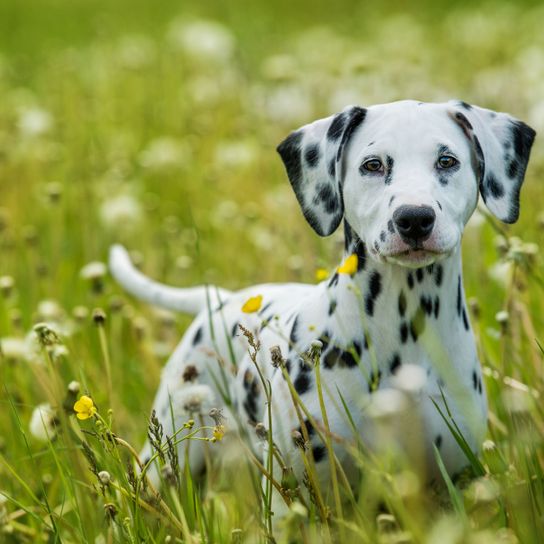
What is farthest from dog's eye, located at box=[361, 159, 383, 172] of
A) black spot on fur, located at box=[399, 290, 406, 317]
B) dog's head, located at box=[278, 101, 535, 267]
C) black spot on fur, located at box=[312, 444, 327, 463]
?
black spot on fur, located at box=[312, 444, 327, 463]

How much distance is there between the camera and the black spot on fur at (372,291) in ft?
10.1

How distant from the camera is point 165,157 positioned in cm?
723

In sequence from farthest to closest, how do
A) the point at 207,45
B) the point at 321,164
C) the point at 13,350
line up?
the point at 207,45 < the point at 13,350 < the point at 321,164

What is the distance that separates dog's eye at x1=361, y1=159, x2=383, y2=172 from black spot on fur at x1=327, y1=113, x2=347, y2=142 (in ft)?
0.60

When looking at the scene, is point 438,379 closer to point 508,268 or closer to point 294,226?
point 508,268

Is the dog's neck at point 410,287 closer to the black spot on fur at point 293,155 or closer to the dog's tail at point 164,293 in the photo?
the black spot on fur at point 293,155

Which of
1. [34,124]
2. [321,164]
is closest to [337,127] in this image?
[321,164]

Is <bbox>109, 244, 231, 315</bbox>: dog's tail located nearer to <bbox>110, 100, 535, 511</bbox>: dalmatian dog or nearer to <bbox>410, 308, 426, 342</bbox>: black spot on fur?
<bbox>110, 100, 535, 511</bbox>: dalmatian dog

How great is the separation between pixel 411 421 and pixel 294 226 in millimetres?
3094

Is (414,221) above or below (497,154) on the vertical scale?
below

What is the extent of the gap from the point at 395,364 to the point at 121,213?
3230 millimetres

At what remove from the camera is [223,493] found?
355cm

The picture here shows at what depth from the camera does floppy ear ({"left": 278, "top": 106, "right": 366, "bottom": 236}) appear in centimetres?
312

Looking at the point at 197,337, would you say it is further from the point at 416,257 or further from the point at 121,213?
the point at 121,213
